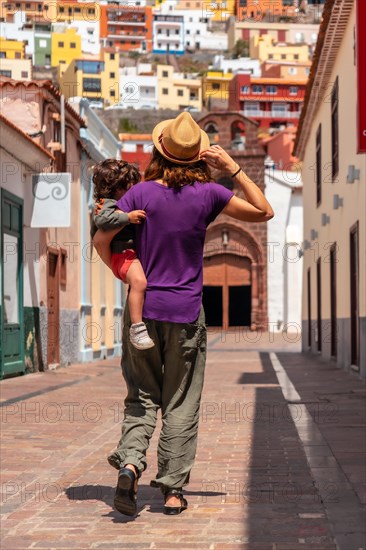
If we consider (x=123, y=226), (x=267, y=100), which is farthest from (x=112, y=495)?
(x=267, y=100)

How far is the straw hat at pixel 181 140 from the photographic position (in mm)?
5246

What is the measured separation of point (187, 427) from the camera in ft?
17.4

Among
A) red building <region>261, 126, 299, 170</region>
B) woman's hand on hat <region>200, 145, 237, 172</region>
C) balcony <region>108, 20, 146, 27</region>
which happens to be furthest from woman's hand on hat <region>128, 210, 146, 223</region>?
balcony <region>108, 20, 146, 27</region>

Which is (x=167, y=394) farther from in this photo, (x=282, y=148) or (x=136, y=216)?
(x=282, y=148)

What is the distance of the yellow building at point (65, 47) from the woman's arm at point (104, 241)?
13144cm

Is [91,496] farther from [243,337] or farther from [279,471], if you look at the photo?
[243,337]

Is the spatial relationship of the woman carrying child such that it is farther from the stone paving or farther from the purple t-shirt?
the stone paving

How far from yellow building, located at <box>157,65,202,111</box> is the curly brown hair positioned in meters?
124

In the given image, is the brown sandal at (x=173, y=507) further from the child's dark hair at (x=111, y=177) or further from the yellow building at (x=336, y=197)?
the yellow building at (x=336, y=197)

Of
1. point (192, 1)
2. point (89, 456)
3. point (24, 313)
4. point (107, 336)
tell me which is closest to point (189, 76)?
point (192, 1)

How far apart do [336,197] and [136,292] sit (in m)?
14.5

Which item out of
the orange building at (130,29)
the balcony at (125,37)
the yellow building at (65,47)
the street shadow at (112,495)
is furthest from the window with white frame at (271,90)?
the street shadow at (112,495)

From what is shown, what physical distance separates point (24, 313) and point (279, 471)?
35.5ft

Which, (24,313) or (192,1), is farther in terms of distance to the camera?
(192,1)
